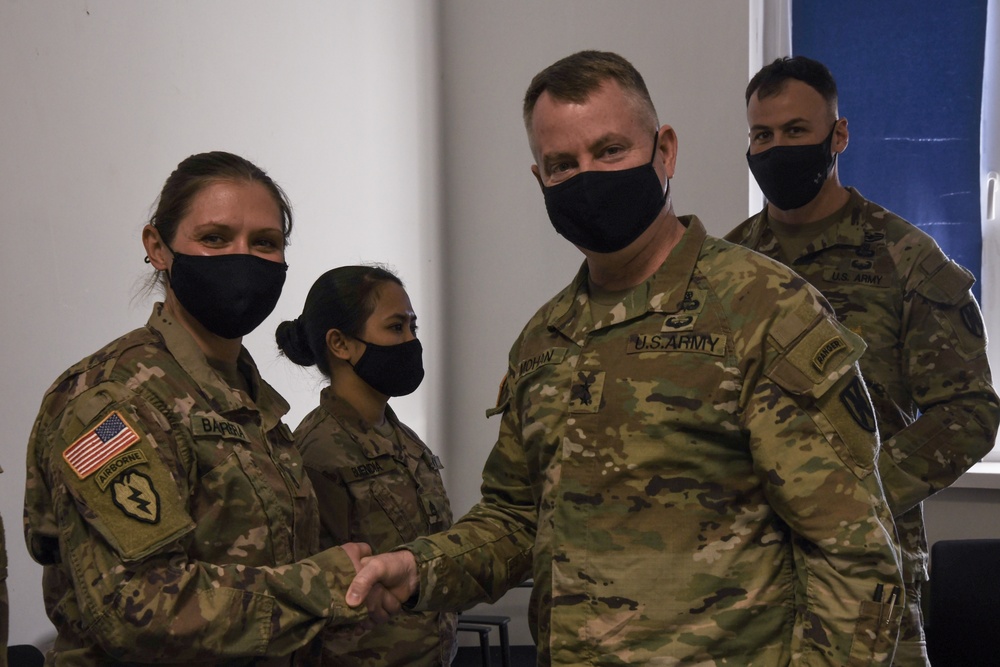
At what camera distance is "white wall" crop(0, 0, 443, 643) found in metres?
2.01

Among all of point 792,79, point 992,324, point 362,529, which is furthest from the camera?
point 992,324

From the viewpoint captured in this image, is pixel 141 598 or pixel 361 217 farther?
pixel 361 217

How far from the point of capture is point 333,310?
2350mm

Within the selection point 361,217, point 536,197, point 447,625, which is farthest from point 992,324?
point 447,625

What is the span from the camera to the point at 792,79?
255 centimetres

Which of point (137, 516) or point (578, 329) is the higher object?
point (578, 329)

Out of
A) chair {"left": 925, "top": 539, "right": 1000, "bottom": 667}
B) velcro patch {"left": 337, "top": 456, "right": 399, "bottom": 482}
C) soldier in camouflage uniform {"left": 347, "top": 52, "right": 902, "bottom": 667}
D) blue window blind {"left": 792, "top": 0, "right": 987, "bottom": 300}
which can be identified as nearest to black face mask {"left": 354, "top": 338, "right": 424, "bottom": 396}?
velcro patch {"left": 337, "top": 456, "right": 399, "bottom": 482}

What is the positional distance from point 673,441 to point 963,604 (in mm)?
1878

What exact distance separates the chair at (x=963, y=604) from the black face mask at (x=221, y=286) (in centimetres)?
215

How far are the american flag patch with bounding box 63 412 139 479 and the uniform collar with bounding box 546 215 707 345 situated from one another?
68 cm

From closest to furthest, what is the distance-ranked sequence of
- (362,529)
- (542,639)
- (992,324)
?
(542,639) < (362,529) < (992,324)

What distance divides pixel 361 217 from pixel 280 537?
2.18 m

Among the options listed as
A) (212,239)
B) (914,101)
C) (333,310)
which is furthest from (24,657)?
(914,101)

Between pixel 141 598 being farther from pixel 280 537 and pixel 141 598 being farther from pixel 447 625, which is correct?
pixel 447 625
